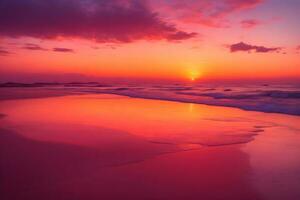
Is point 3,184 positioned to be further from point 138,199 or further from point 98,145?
point 98,145

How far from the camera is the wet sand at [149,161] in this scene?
172 inches

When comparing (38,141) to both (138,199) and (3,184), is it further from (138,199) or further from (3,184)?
(138,199)

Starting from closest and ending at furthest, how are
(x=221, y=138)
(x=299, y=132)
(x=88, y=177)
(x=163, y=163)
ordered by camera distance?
(x=88, y=177), (x=163, y=163), (x=221, y=138), (x=299, y=132)

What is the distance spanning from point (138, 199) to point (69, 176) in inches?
51.5

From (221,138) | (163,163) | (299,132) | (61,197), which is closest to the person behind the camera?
(61,197)

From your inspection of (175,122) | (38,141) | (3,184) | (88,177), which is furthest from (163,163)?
(175,122)

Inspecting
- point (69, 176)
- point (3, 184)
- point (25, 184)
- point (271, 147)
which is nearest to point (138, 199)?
point (69, 176)

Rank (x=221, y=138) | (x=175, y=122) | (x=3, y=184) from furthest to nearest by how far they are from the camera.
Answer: (x=175, y=122) → (x=221, y=138) → (x=3, y=184)

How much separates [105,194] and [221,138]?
450 centimetres

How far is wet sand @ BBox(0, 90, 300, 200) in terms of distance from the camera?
436 centimetres

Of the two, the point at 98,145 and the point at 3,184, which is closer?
the point at 3,184

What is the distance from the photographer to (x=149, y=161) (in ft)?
19.1

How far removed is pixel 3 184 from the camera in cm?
445

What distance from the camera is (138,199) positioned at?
410cm
